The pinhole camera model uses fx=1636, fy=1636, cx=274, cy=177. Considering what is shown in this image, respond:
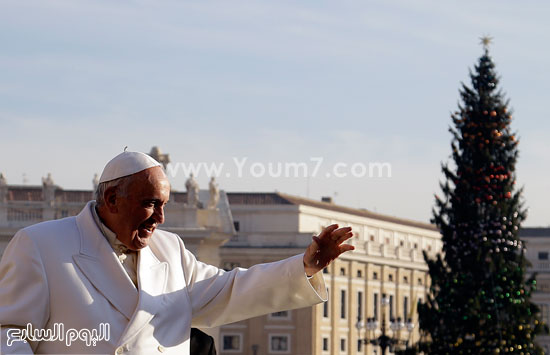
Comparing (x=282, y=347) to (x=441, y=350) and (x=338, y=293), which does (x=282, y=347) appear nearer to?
(x=338, y=293)

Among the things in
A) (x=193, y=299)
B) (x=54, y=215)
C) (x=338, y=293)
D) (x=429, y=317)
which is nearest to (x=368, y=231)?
(x=338, y=293)

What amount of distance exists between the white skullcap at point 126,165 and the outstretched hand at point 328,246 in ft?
1.71

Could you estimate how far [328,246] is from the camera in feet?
15.5

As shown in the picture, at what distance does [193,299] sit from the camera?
483cm

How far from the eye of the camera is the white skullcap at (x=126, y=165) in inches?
181

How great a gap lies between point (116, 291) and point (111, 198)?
0.27 metres

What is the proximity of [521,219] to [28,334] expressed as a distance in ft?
104

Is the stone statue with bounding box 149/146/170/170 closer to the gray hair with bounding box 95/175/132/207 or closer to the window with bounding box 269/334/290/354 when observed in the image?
the window with bounding box 269/334/290/354

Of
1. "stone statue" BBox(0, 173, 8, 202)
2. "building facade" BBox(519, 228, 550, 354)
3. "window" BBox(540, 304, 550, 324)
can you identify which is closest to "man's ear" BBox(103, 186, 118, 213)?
"stone statue" BBox(0, 173, 8, 202)

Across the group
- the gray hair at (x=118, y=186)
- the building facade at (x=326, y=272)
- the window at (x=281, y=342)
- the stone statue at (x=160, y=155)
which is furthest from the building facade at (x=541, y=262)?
the gray hair at (x=118, y=186)

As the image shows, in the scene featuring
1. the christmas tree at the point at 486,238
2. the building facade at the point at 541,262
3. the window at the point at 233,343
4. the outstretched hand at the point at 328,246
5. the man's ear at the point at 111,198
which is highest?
the building facade at the point at 541,262

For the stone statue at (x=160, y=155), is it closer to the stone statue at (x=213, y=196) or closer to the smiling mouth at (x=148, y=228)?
the stone statue at (x=213, y=196)

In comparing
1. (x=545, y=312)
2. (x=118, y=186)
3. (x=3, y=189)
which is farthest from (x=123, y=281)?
(x=545, y=312)

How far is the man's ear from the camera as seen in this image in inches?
181
